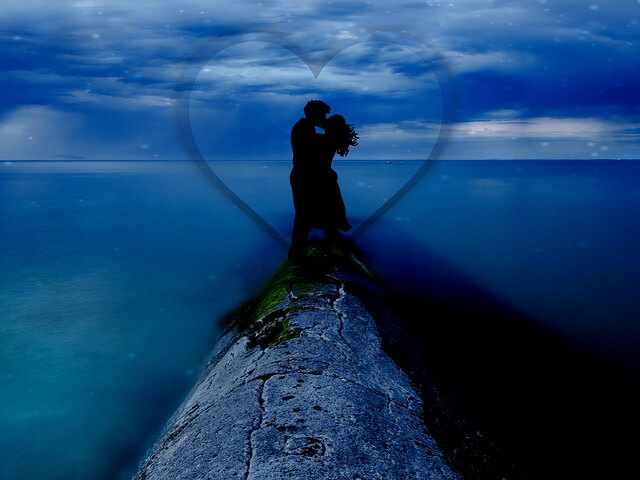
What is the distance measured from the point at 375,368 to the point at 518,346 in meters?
4.53

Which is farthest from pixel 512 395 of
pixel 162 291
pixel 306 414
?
pixel 162 291

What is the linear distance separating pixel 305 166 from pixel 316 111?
0.84 metres

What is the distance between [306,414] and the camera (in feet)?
10.9

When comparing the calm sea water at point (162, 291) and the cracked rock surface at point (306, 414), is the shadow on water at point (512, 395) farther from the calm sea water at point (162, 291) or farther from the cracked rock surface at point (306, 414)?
the calm sea water at point (162, 291)

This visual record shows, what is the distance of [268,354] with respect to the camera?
4480 millimetres

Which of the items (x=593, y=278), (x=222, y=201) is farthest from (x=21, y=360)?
(x=222, y=201)

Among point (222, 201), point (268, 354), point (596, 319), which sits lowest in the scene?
point (222, 201)

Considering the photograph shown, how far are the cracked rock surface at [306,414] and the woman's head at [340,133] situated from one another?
2.61m

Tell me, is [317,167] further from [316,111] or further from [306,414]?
[306,414]

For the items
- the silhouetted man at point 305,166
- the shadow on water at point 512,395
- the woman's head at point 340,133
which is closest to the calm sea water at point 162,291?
the shadow on water at point 512,395

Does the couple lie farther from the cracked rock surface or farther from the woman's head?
the cracked rock surface

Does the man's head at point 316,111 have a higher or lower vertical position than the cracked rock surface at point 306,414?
higher

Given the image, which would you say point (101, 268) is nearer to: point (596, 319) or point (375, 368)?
point (375, 368)

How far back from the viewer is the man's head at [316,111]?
20.5 ft
